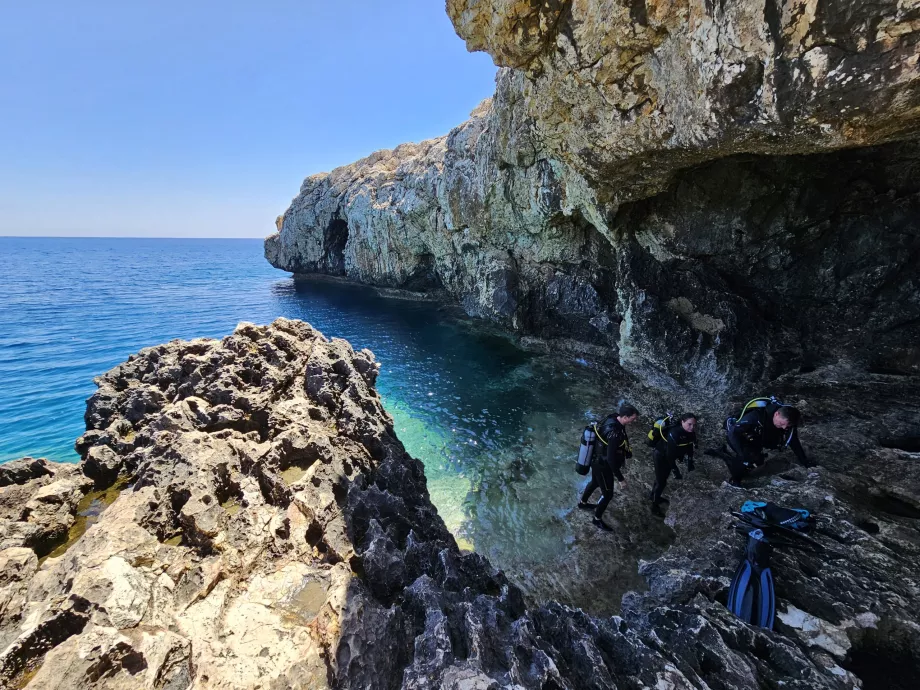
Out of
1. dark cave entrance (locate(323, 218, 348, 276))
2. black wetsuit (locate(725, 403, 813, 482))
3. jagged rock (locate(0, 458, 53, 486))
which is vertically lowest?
jagged rock (locate(0, 458, 53, 486))

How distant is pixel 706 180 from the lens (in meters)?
13.8

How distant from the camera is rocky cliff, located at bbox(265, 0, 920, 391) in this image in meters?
6.39

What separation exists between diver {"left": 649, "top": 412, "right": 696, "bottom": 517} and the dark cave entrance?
161ft

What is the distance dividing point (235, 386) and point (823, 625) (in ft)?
38.3

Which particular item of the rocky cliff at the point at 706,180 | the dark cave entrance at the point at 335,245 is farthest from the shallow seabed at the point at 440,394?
the dark cave entrance at the point at 335,245

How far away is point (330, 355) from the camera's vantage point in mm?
12375

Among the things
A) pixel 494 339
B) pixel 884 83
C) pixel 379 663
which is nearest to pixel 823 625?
pixel 379 663

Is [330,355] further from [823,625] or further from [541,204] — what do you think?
[541,204]

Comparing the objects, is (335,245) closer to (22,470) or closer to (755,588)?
(22,470)

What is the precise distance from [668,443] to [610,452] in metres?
1.51

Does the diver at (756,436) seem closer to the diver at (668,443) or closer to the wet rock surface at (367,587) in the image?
the wet rock surface at (367,587)

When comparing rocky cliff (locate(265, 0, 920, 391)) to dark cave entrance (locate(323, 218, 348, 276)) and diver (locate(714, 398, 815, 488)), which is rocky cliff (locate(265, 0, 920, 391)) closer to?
diver (locate(714, 398, 815, 488))

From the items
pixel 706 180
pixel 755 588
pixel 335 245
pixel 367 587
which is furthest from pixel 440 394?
pixel 335 245

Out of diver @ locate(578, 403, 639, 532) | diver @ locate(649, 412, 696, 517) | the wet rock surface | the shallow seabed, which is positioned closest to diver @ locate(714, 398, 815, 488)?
the wet rock surface
